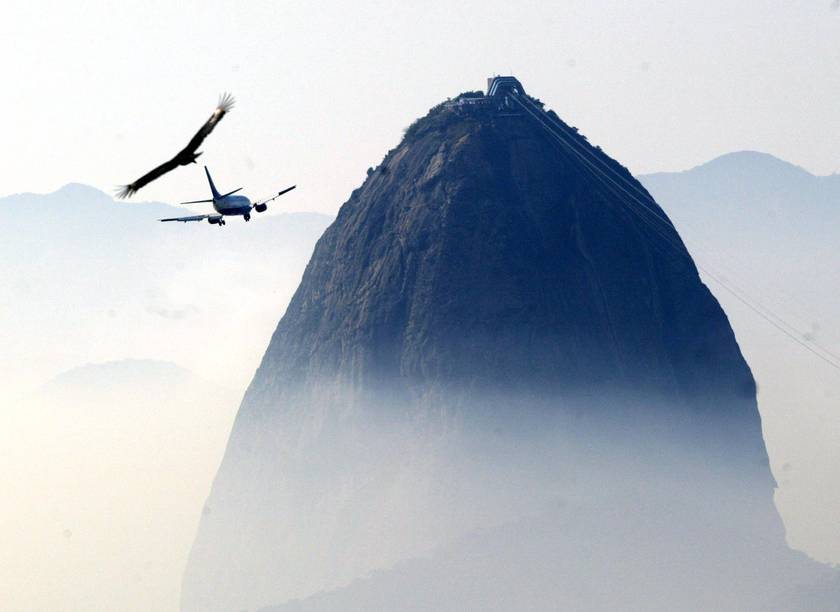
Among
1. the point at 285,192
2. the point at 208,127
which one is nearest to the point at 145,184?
the point at 208,127

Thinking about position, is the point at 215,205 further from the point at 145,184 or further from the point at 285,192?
the point at 145,184

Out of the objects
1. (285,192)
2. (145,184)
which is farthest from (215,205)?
(145,184)

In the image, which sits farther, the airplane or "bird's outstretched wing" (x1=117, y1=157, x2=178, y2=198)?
the airplane

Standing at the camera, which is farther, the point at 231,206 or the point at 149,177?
the point at 231,206

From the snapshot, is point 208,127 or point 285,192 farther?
point 285,192

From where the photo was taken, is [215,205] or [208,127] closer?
[208,127]

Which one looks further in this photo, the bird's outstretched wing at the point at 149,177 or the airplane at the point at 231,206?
the airplane at the point at 231,206

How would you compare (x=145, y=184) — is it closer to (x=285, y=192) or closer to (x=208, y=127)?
(x=208, y=127)
